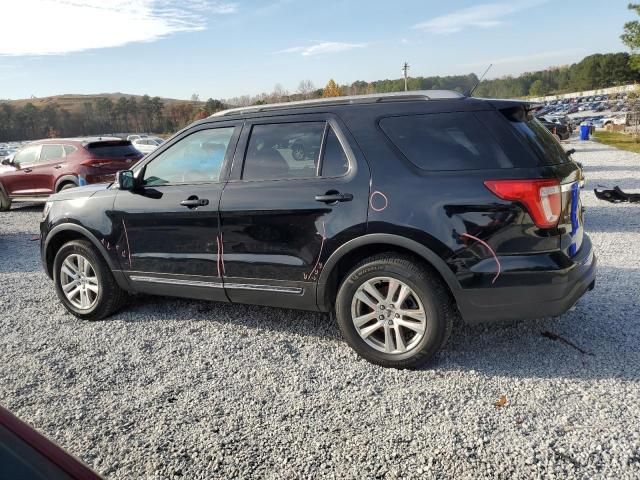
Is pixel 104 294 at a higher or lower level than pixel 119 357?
higher

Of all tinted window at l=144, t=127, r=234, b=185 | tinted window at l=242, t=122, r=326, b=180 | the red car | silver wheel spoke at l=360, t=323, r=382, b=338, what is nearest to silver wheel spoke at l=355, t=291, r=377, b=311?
silver wheel spoke at l=360, t=323, r=382, b=338

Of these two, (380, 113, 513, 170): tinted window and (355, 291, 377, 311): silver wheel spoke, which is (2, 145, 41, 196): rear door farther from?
(380, 113, 513, 170): tinted window

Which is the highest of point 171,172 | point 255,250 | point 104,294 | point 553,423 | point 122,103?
point 122,103

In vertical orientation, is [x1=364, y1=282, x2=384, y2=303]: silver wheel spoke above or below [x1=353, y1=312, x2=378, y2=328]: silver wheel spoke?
above

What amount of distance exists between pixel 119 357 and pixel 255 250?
136 cm

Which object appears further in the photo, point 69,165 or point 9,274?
point 69,165

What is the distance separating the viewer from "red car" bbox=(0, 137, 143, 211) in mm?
11031

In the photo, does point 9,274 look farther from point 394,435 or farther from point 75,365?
point 394,435

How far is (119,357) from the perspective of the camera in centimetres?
390

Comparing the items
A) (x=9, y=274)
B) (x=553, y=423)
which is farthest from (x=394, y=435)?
(x=9, y=274)

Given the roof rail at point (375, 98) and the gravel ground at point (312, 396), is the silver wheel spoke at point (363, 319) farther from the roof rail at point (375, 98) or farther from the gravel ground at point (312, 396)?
the roof rail at point (375, 98)

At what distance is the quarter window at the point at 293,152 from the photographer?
3.60 metres

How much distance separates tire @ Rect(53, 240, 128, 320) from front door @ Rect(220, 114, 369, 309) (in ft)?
4.42

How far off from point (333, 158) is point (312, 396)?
165 cm
